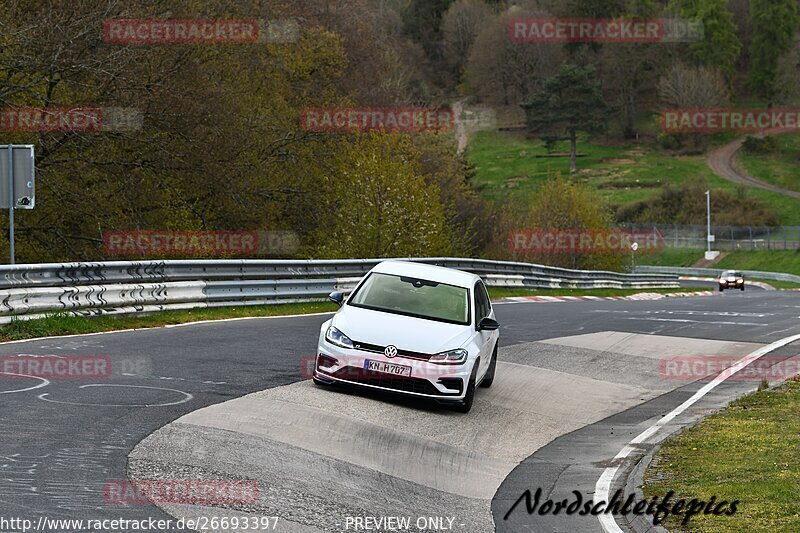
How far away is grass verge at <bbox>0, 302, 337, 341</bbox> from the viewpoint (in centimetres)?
1645

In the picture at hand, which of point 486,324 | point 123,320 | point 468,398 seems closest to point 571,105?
point 123,320

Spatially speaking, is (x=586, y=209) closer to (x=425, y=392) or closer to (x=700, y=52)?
(x=425, y=392)

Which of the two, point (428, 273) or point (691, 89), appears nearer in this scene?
point (428, 273)


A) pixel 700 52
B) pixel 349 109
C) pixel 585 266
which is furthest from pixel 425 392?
pixel 700 52

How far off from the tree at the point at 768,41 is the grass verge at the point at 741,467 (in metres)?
142

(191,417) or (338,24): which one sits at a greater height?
(338,24)

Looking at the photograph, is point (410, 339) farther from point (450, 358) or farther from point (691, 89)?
point (691, 89)

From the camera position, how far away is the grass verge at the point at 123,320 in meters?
16.5

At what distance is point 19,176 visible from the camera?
17391mm

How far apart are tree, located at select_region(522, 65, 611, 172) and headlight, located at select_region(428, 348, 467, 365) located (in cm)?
11683

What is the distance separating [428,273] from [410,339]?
1909 mm

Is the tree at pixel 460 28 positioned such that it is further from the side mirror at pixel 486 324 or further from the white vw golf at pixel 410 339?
the side mirror at pixel 486 324

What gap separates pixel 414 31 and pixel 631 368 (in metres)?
154

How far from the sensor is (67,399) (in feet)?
35.8
